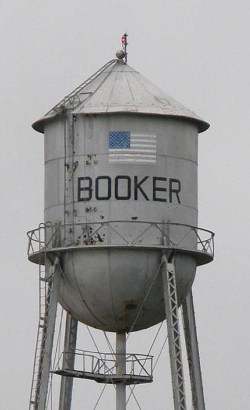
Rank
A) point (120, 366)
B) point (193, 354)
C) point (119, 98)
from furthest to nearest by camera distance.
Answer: point (193, 354), point (120, 366), point (119, 98)

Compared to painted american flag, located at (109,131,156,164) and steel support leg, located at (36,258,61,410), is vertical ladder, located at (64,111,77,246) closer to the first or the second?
steel support leg, located at (36,258,61,410)

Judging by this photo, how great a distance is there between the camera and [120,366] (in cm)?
6078

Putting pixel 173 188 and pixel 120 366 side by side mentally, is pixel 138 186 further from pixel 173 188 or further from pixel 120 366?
pixel 120 366

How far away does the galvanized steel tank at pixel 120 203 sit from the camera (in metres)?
58.3

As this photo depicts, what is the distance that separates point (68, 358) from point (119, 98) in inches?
326

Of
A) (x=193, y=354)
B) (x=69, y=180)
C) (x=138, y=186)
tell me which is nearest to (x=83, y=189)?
(x=69, y=180)

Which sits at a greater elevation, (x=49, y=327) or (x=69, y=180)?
(x=69, y=180)

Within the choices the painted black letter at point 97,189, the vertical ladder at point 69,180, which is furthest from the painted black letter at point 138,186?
the vertical ladder at point 69,180

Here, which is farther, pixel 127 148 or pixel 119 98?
pixel 119 98

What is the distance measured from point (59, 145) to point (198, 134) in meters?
4.32

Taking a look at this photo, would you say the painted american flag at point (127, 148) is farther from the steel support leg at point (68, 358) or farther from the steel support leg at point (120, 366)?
the steel support leg at point (68, 358)

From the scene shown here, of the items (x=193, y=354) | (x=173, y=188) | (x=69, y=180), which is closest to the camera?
(x=173, y=188)

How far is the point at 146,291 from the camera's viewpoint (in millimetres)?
58562

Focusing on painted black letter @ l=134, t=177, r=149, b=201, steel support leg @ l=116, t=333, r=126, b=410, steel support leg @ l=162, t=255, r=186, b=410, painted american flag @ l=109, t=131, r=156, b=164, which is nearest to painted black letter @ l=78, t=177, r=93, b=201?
painted american flag @ l=109, t=131, r=156, b=164
